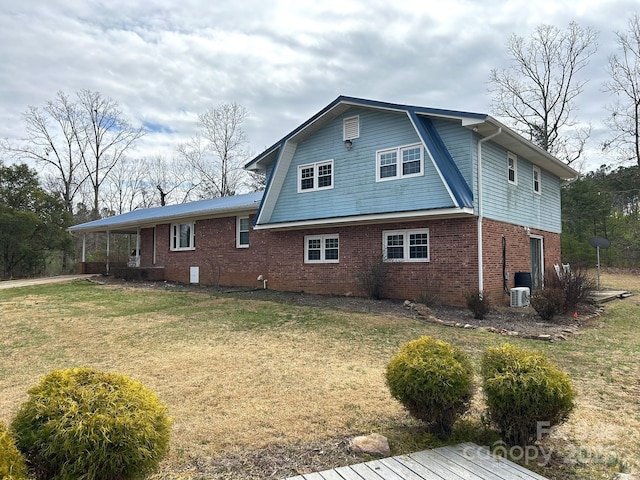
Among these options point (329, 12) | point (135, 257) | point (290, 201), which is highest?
point (329, 12)

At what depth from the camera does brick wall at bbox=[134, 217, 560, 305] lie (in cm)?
1256

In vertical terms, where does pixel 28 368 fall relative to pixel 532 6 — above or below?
below

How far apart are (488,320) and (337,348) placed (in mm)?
4802

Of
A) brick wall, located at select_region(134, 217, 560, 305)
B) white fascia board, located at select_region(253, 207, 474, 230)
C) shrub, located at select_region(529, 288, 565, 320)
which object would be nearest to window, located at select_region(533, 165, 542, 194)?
brick wall, located at select_region(134, 217, 560, 305)

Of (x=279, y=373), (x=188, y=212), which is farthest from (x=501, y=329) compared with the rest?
(x=188, y=212)

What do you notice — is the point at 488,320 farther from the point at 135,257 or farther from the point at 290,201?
the point at 135,257

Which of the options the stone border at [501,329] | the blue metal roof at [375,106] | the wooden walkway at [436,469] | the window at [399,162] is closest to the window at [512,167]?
the blue metal roof at [375,106]

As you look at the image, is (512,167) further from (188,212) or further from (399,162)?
(188,212)

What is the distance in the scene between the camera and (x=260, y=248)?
57.9 feet

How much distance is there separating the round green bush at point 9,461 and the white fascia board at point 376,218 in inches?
420

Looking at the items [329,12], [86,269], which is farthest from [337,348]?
[86,269]

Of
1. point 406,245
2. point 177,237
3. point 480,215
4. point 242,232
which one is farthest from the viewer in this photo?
point 177,237

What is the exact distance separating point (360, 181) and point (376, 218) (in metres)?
1.61

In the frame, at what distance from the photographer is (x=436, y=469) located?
3328mm
